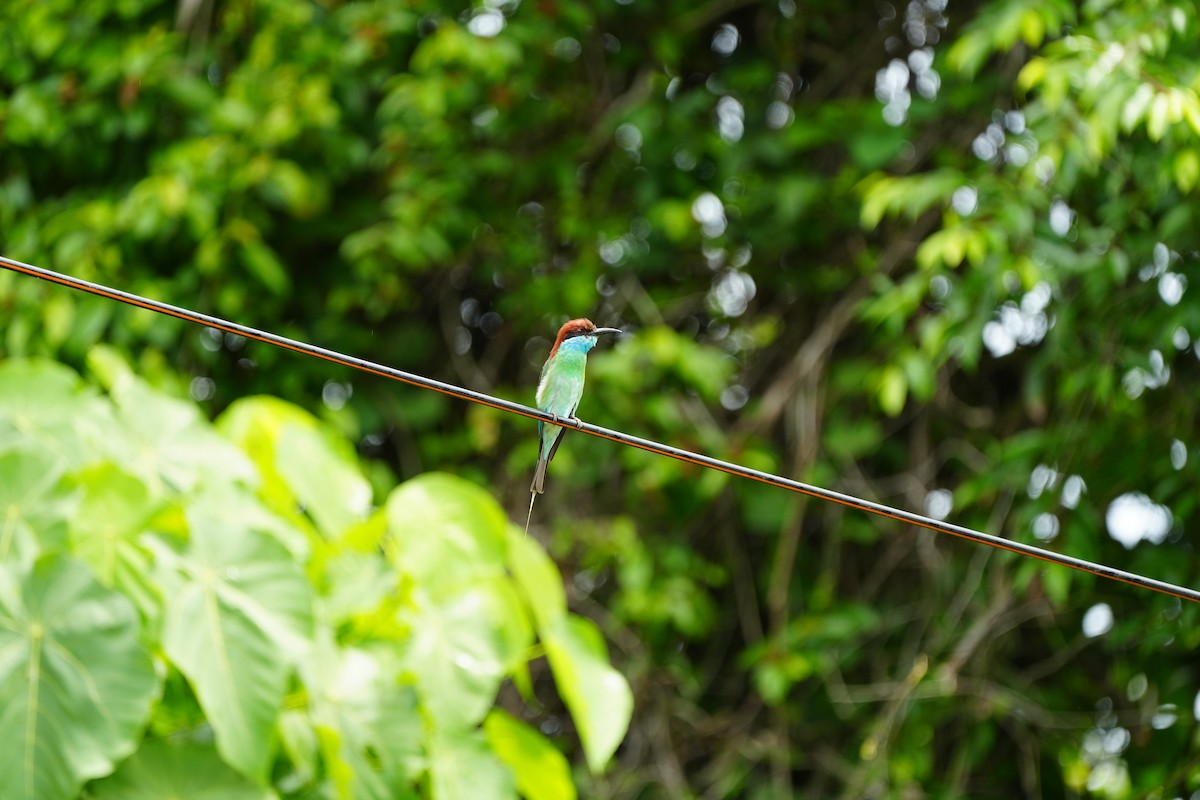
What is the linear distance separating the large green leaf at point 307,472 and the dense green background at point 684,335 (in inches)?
0.5

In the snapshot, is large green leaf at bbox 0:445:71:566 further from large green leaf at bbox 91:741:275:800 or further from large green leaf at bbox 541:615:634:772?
large green leaf at bbox 541:615:634:772

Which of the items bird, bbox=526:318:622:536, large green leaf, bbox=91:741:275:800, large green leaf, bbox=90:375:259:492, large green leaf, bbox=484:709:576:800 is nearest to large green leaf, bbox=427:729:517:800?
large green leaf, bbox=484:709:576:800

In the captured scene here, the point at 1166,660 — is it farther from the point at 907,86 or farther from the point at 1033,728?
the point at 907,86

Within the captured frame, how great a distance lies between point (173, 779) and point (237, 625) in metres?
0.32

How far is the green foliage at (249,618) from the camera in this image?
8.48ft

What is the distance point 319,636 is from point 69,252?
1.96m

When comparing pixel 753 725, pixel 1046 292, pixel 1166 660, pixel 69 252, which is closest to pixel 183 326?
pixel 69 252

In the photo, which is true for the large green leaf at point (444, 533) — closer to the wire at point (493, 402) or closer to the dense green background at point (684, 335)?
the dense green background at point (684, 335)

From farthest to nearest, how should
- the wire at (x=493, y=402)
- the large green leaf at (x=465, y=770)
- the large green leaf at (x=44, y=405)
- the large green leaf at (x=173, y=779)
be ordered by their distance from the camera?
the large green leaf at (x=44, y=405) → the large green leaf at (x=465, y=770) → the large green leaf at (x=173, y=779) → the wire at (x=493, y=402)

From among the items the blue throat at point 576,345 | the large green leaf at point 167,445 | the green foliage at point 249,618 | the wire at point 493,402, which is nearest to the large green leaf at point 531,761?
the green foliage at point 249,618

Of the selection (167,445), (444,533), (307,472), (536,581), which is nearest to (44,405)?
(167,445)

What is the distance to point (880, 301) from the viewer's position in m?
3.56

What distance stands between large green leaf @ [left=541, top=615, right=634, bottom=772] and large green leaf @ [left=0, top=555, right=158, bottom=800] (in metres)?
0.97

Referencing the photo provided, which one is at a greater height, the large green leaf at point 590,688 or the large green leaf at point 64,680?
the large green leaf at point 64,680
